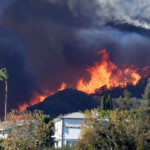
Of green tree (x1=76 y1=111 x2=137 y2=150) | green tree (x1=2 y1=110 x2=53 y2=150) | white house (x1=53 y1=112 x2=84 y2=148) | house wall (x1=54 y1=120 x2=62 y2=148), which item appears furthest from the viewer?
house wall (x1=54 y1=120 x2=62 y2=148)

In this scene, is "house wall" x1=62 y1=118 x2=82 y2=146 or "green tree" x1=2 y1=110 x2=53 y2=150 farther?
"house wall" x1=62 y1=118 x2=82 y2=146

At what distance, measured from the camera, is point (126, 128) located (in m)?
46.2

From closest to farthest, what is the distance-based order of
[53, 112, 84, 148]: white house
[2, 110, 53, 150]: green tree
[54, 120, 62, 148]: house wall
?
[2, 110, 53, 150]: green tree, [53, 112, 84, 148]: white house, [54, 120, 62, 148]: house wall

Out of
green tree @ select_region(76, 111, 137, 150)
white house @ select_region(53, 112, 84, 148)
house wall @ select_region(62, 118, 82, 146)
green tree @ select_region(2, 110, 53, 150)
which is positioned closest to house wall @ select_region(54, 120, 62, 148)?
white house @ select_region(53, 112, 84, 148)

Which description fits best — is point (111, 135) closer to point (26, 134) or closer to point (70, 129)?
point (26, 134)

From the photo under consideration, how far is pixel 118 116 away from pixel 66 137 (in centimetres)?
5021

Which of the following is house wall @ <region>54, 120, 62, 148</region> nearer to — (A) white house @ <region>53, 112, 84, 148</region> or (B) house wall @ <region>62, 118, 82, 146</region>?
(A) white house @ <region>53, 112, 84, 148</region>

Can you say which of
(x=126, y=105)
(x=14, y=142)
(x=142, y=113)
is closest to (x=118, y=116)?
(x=14, y=142)

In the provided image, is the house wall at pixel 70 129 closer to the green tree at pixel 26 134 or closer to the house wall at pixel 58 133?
the house wall at pixel 58 133

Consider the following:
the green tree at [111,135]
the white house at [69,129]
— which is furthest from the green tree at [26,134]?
the white house at [69,129]

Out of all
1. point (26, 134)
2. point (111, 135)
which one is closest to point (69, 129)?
point (26, 134)

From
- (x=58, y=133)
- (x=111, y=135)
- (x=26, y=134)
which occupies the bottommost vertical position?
(x=111, y=135)

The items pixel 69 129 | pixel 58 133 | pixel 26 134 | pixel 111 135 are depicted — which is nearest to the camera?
pixel 111 135

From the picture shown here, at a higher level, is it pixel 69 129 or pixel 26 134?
pixel 69 129
